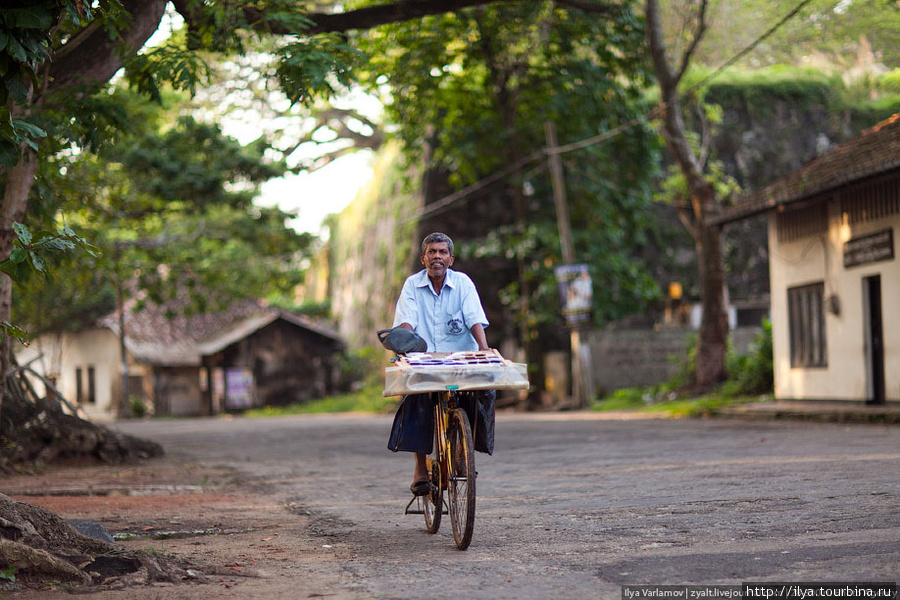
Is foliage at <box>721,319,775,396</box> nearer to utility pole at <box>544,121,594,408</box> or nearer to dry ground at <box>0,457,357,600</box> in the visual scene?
utility pole at <box>544,121,594,408</box>

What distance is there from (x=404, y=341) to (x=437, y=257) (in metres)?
0.65

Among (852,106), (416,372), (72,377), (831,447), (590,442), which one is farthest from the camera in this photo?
(72,377)

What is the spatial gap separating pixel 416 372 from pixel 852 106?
34056mm

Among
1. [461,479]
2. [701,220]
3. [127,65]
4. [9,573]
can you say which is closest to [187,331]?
[701,220]

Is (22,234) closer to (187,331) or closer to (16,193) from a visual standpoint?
(16,193)

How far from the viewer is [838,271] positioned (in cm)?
1742

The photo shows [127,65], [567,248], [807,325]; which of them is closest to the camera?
[127,65]

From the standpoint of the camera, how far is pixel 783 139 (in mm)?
37219

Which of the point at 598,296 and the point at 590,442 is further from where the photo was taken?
the point at 598,296

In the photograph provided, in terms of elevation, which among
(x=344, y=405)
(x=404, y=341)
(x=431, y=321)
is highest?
(x=431, y=321)

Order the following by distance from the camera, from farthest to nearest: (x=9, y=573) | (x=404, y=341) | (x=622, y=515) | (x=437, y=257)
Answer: (x=622, y=515) < (x=437, y=257) < (x=404, y=341) < (x=9, y=573)

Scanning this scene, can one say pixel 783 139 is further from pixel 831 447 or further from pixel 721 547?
pixel 721 547

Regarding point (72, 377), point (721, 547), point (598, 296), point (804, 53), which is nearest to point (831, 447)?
point (721, 547)

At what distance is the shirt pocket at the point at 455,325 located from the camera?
6395 mm
